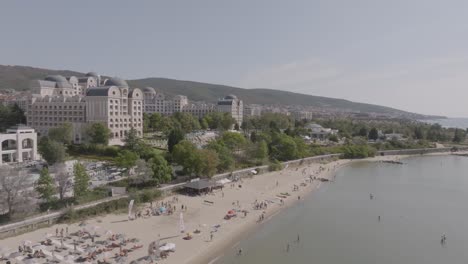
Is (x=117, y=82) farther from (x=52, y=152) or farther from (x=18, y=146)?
(x=52, y=152)

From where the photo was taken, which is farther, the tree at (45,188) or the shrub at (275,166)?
the shrub at (275,166)

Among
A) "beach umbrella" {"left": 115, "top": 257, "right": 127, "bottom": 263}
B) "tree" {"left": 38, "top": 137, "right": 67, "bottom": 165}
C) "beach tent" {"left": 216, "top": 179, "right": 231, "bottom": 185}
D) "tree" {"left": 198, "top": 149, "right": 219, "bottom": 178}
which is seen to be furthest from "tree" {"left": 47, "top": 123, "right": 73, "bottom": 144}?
"beach umbrella" {"left": 115, "top": 257, "right": 127, "bottom": 263}

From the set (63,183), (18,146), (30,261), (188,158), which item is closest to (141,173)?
(188,158)

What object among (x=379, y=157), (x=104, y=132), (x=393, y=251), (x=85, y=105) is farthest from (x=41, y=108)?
(x=379, y=157)

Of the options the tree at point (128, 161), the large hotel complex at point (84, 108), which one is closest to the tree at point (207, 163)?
the tree at point (128, 161)

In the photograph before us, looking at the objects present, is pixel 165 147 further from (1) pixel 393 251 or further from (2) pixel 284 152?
(1) pixel 393 251

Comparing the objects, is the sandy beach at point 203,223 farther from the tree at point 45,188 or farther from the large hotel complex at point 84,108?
the large hotel complex at point 84,108
